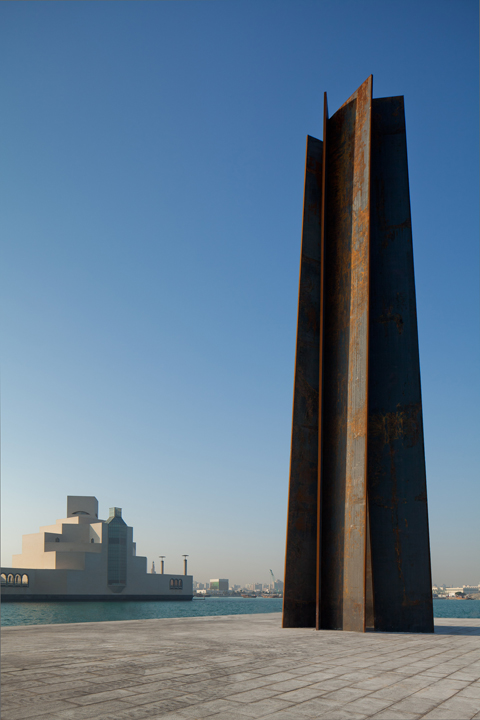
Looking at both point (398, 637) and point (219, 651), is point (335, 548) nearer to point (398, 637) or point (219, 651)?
point (398, 637)

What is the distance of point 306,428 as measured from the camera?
11.9 metres

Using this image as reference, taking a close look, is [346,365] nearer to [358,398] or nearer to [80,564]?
[358,398]

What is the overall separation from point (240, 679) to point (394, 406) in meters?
7.59

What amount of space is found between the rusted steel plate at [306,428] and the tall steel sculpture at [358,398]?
25mm

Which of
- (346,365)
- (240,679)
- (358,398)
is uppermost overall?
(346,365)

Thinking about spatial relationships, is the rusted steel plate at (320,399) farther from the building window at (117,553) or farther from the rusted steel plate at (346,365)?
the building window at (117,553)

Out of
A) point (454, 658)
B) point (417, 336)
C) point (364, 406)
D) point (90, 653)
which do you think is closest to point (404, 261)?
point (417, 336)

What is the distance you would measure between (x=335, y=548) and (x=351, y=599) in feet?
3.36

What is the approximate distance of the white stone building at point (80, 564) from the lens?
7200cm

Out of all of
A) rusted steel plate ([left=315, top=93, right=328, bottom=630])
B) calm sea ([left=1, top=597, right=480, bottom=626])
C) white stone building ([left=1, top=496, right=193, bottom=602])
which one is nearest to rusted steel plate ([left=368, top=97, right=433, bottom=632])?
rusted steel plate ([left=315, top=93, right=328, bottom=630])

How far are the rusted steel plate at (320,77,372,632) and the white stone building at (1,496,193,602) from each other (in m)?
71.0

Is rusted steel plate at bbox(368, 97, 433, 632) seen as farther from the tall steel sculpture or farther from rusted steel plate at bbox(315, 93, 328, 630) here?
rusted steel plate at bbox(315, 93, 328, 630)

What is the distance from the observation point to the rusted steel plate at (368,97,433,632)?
1038 cm

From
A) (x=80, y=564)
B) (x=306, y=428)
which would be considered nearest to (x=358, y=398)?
(x=306, y=428)
